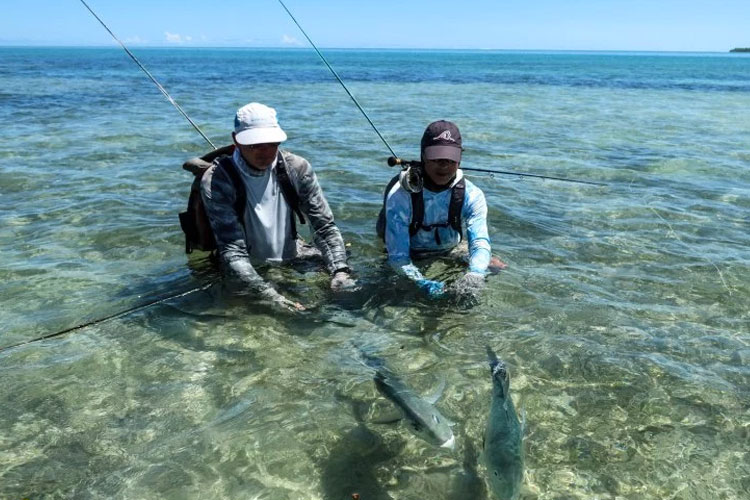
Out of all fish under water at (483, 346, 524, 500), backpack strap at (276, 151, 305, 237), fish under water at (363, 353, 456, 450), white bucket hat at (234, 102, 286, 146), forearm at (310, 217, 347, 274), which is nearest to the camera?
fish under water at (483, 346, 524, 500)

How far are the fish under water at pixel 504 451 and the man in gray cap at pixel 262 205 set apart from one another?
2874 millimetres

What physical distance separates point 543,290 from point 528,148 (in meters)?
10.5

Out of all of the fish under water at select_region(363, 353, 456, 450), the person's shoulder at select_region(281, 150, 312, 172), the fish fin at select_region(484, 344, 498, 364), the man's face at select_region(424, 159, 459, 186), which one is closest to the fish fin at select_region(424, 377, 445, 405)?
the fish under water at select_region(363, 353, 456, 450)

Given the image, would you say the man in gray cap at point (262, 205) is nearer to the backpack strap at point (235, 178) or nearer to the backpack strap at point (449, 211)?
the backpack strap at point (235, 178)

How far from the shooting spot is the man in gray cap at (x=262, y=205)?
5266 millimetres

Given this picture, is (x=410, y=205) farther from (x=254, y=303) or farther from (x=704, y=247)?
(x=704, y=247)

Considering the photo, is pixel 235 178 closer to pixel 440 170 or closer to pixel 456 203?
pixel 440 170

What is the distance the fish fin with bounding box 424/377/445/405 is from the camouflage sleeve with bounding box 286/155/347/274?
1863 mm

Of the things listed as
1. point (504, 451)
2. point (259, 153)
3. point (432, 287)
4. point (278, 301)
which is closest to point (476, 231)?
point (432, 287)

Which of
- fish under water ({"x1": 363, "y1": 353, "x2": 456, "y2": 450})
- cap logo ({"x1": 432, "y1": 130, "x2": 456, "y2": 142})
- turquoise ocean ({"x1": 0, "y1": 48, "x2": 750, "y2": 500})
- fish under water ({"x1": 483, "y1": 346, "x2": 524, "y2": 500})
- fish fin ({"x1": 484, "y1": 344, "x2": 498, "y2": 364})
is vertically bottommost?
turquoise ocean ({"x1": 0, "y1": 48, "x2": 750, "y2": 500})

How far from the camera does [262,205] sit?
585 centimetres

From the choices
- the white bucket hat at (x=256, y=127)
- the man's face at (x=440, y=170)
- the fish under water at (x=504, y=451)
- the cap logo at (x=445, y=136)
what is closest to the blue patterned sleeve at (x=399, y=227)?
the man's face at (x=440, y=170)

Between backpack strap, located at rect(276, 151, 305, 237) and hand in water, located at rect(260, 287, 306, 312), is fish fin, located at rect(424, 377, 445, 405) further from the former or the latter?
backpack strap, located at rect(276, 151, 305, 237)

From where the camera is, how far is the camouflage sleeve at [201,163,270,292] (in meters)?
5.58
